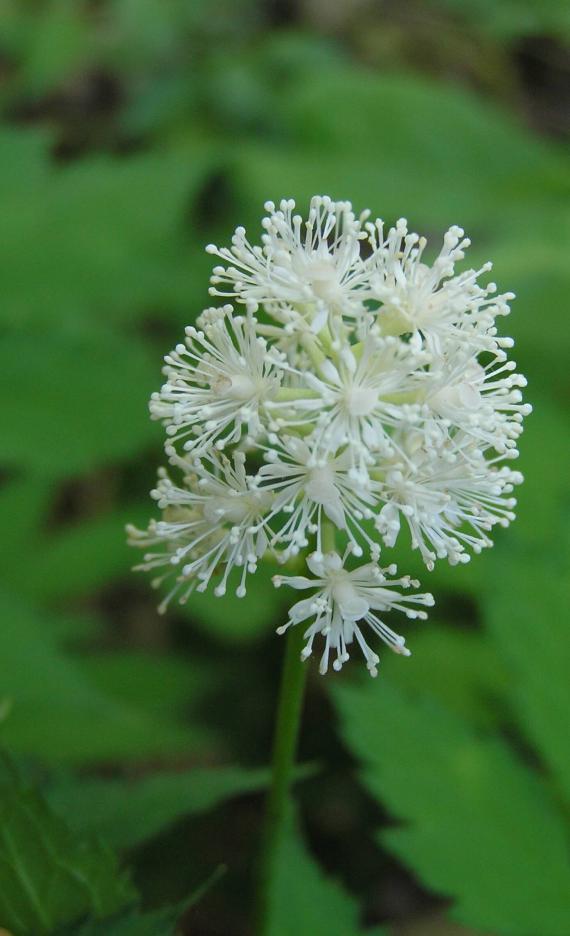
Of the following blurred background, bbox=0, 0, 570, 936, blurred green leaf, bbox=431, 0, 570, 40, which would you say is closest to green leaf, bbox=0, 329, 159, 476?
blurred background, bbox=0, 0, 570, 936

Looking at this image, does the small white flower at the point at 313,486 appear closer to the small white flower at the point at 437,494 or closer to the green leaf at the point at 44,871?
the small white flower at the point at 437,494

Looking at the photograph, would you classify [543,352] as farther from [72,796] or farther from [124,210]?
[72,796]

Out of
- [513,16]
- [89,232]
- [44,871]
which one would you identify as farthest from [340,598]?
[513,16]

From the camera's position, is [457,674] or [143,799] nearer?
[143,799]

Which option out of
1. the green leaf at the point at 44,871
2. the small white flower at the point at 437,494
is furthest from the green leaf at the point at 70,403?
the small white flower at the point at 437,494

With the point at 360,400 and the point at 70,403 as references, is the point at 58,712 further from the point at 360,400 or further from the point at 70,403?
the point at 360,400

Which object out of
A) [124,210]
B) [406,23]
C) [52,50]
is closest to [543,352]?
[124,210]
